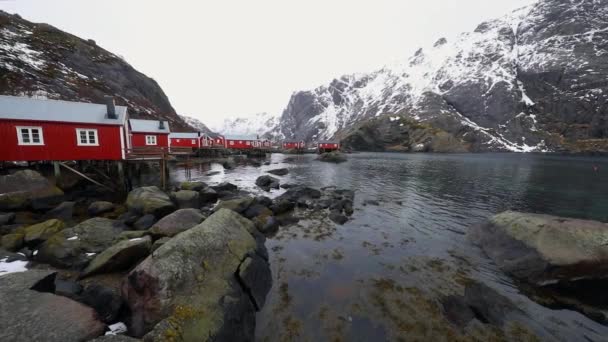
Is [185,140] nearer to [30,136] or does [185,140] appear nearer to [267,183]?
[30,136]

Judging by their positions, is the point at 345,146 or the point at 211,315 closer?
the point at 211,315

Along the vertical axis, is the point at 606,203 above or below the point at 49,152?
below

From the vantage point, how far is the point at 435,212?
2044cm

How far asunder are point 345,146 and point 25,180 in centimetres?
14898

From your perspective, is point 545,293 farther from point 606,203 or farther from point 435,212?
point 606,203

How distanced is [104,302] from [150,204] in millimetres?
9808

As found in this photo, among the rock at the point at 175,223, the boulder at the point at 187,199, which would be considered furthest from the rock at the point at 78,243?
the boulder at the point at 187,199

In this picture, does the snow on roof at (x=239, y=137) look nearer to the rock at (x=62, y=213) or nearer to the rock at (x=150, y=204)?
the rock at (x=62, y=213)

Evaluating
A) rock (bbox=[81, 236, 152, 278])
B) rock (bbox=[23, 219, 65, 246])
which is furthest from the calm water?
rock (bbox=[23, 219, 65, 246])

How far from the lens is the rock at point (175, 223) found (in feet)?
37.1

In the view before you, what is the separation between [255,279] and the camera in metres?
8.69

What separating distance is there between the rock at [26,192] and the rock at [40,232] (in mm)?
6791

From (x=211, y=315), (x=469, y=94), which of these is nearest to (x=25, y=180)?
(x=211, y=315)

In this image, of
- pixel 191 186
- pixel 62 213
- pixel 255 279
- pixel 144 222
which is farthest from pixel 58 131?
pixel 255 279
